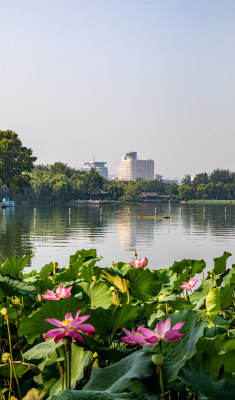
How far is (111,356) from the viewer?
117 centimetres

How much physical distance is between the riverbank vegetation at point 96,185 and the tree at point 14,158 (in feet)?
29.7

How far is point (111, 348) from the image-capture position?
3.74 ft

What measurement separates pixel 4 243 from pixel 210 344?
1688 centimetres

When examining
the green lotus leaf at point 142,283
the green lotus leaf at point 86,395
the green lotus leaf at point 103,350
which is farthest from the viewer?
the green lotus leaf at point 142,283

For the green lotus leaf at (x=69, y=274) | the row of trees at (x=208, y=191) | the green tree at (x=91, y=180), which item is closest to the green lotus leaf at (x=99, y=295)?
the green lotus leaf at (x=69, y=274)

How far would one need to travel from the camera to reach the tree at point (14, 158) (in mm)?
45000

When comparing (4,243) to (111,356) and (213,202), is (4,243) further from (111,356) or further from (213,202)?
(213,202)

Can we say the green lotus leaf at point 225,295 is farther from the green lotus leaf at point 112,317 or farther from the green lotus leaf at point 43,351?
the green lotus leaf at point 43,351

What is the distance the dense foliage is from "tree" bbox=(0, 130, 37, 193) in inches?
1729

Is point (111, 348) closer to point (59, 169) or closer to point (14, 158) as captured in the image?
point (14, 158)

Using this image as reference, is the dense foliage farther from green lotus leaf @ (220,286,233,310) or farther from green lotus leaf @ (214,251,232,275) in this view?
green lotus leaf @ (214,251,232,275)

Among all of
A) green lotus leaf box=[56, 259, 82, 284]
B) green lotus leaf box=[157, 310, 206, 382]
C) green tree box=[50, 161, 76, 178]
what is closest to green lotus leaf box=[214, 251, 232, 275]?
green lotus leaf box=[56, 259, 82, 284]

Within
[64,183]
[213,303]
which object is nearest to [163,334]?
[213,303]

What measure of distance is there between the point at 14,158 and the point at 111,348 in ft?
155
